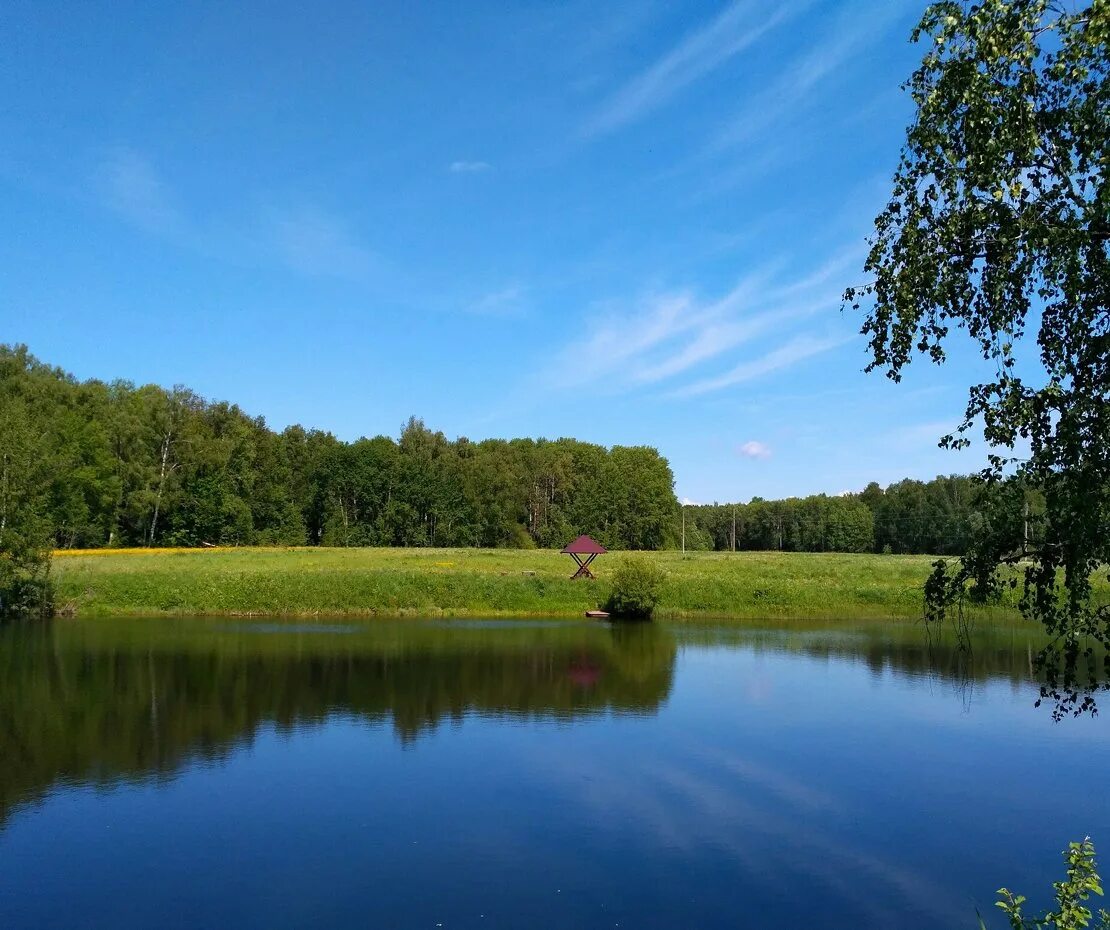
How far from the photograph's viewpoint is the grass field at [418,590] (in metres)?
41.9

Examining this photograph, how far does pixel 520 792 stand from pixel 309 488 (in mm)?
75695

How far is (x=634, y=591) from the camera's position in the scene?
4134cm

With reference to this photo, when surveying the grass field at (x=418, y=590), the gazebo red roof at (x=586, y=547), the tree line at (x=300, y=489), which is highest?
the tree line at (x=300, y=489)

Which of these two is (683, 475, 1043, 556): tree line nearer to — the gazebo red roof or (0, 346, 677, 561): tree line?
(0, 346, 677, 561): tree line

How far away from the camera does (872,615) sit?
45469 mm

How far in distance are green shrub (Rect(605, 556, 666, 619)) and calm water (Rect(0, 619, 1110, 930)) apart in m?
11.6

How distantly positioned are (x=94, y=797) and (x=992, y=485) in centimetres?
1523

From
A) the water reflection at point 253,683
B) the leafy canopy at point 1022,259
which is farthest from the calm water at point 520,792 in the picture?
the leafy canopy at point 1022,259

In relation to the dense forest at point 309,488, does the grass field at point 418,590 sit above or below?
below

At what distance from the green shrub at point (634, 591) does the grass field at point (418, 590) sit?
2.05m

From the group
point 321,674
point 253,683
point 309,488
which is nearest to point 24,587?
point 253,683

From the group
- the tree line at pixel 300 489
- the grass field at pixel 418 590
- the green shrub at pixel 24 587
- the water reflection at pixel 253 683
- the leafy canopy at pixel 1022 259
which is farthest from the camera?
the tree line at pixel 300 489

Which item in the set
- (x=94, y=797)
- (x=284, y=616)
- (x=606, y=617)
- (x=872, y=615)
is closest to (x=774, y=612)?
(x=872, y=615)

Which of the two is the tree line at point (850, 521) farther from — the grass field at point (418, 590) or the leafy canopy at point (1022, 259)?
the leafy canopy at point (1022, 259)
